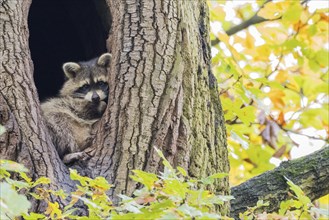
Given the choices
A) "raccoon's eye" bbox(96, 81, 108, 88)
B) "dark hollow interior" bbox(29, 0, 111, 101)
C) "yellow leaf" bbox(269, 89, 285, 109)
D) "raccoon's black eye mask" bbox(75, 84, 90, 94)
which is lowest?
"raccoon's black eye mask" bbox(75, 84, 90, 94)

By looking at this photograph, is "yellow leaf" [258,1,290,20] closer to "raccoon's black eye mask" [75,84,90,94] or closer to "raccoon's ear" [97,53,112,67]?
"raccoon's ear" [97,53,112,67]

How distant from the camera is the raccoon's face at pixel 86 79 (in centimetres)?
485

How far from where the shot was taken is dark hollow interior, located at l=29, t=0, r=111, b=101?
209 inches

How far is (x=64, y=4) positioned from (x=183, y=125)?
2546 mm

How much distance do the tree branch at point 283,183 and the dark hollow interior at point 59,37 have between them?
1808mm

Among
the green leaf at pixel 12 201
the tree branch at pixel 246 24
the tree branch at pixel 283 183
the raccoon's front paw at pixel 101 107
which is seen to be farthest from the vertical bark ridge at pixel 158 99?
the tree branch at pixel 246 24

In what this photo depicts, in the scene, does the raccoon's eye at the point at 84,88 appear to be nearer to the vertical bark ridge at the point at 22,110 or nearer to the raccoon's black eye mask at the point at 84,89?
the raccoon's black eye mask at the point at 84,89

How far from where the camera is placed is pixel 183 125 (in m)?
3.41

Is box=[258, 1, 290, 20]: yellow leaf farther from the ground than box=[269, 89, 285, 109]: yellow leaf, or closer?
farther from the ground

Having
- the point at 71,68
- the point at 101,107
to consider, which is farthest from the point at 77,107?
the point at 71,68

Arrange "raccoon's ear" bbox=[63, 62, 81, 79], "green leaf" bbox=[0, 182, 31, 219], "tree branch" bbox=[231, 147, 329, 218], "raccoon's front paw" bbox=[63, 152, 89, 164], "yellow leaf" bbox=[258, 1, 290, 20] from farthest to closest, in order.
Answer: "yellow leaf" bbox=[258, 1, 290, 20]
"raccoon's ear" bbox=[63, 62, 81, 79]
"tree branch" bbox=[231, 147, 329, 218]
"raccoon's front paw" bbox=[63, 152, 89, 164]
"green leaf" bbox=[0, 182, 31, 219]

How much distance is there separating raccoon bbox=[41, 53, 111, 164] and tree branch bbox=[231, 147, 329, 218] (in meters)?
0.94

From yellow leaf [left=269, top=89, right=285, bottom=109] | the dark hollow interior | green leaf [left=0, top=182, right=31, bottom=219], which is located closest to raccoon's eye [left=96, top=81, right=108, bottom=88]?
the dark hollow interior

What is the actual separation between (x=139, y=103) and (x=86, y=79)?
1723 mm
